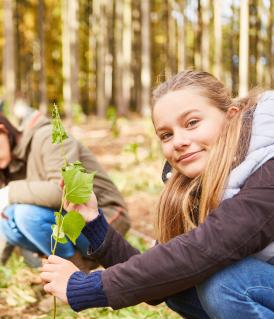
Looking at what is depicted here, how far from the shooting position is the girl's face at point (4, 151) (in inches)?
129

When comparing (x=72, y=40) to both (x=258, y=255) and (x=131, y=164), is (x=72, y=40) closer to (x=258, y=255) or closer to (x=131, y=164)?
(x=131, y=164)

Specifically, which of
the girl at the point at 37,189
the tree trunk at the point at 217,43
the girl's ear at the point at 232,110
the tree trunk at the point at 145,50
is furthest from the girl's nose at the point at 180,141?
the tree trunk at the point at 217,43

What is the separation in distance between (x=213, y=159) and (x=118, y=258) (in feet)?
1.89

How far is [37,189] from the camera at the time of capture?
10.3 feet

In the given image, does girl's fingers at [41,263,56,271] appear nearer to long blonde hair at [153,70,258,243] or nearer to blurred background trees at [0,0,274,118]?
long blonde hair at [153,70,258,243]

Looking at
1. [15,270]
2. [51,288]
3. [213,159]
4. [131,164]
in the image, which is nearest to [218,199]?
[213,159]

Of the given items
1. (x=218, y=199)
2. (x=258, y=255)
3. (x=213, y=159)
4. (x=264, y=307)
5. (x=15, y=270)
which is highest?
(x=213, y=159)

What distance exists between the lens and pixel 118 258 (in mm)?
2182

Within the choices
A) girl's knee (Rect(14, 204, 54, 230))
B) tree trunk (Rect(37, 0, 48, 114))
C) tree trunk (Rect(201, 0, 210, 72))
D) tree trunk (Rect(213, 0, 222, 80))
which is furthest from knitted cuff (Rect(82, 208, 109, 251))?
tree trunk (Rect(201, 0, 210, 72))

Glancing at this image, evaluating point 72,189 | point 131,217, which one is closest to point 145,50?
point 131,217

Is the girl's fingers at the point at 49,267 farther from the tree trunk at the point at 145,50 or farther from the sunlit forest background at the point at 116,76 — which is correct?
the tree trunk at the point at 145,50

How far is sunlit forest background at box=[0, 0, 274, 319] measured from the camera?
3.35 meters

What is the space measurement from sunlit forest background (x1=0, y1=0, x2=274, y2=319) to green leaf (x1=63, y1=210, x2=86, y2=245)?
29.8 inches

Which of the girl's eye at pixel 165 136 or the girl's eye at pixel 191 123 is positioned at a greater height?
the girl's eye at pixel 191 123
